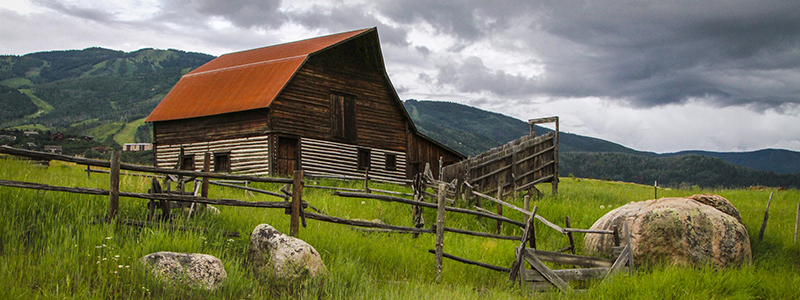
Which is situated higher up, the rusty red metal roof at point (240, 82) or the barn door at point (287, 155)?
the rusty red metal roof at point (240, 82)

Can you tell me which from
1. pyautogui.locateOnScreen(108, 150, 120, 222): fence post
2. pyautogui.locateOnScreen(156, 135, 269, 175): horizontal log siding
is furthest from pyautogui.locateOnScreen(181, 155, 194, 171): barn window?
pyautogui.locateOnScreen(108, 150, 120, 222): fence post

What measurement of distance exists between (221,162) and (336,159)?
17.2 ft

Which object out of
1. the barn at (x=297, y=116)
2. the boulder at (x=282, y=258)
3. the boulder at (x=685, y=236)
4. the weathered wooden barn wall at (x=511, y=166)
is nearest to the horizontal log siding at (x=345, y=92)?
the barn at (x=297, y=116)

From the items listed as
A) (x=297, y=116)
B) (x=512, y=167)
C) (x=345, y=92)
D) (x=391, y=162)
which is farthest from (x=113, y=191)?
(x=391, y=162)

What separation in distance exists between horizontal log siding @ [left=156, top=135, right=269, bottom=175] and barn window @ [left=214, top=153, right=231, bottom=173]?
0.17 m

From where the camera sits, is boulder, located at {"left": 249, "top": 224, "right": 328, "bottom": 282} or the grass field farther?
boulder, located at {"left": 249, "top": 224, "right": 328, "bottom": 282}

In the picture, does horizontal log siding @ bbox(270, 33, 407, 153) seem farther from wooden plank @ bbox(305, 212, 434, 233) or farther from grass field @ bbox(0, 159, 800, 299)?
wooden plank @ bbox(305, 212, 434, 233)

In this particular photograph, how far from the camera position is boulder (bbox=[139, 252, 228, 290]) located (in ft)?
19.8

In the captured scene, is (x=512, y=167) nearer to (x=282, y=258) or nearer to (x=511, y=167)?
(x=511, y=167)

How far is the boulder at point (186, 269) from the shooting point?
19.8ft

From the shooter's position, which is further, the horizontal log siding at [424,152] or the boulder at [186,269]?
the horizontal log siding at [424,152]

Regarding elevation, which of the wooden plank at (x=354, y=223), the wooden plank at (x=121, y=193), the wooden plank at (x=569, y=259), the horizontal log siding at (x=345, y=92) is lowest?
the wooden plank at (x=569, y=259)

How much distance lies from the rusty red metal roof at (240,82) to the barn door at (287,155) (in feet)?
6.75

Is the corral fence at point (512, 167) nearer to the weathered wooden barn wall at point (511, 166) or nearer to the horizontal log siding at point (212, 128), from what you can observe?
the weathered wooden barn wall at point (511, 166)
